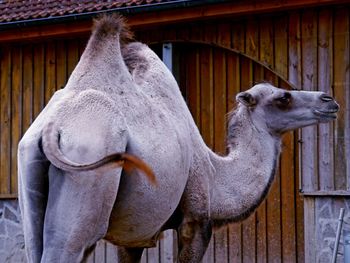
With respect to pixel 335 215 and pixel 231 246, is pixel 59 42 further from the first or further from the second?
pixel 335 215

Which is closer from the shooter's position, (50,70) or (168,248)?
(168,248)

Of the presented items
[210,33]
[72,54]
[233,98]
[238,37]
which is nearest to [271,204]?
[233,98]

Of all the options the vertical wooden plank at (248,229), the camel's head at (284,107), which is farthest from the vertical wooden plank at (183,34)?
the camel's head at (284,107)

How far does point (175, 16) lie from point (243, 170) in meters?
4.69

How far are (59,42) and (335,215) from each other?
512 cm

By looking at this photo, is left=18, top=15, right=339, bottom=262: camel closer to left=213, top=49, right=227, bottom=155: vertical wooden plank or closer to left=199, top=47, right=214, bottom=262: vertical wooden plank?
left=213, top=49, right=227, bottom=155: vertical wooden plank

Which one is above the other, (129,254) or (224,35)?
(224,35)

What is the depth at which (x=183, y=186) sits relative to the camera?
22.9 feet

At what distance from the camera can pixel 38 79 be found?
14.4 meters

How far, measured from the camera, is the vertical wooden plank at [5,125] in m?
14.5

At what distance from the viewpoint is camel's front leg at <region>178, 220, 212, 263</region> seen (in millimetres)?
7531

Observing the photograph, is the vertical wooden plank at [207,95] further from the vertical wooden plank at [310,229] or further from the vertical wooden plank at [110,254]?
the vertical wooden plank at [110,254]

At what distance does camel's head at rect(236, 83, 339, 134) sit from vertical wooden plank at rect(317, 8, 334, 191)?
2928 mm

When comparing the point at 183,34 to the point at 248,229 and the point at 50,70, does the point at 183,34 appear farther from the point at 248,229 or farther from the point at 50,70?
the point at 248,229
